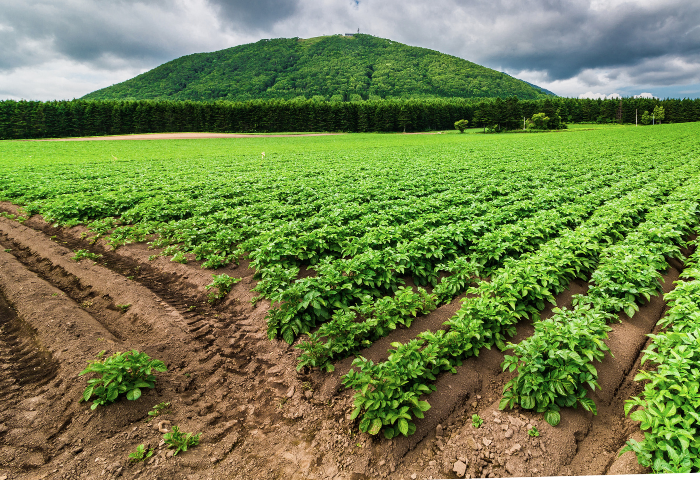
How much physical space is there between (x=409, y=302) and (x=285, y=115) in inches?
3775

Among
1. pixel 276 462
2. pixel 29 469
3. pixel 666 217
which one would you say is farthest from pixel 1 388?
pixel 666 217

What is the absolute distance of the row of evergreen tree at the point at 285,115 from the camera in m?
81.2

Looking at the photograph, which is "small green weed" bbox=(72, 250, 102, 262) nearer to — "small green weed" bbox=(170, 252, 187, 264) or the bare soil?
the bare soil

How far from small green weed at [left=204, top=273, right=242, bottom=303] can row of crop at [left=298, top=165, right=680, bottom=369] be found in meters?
2.77

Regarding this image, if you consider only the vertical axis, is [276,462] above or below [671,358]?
below

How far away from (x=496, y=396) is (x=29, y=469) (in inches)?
221

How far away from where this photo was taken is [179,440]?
151 inches

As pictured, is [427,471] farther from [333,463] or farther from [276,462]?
[276,462]

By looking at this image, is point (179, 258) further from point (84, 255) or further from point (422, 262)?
point (422, 262)

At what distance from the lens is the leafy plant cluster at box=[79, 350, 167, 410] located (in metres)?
4.19

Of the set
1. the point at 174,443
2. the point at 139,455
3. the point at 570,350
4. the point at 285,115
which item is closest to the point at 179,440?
the point at 174,443

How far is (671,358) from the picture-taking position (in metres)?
Result: 3.96

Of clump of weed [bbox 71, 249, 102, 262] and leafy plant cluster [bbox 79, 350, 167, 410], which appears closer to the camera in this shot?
leafy plant cluster [bbox 79, 350, 167, 410]

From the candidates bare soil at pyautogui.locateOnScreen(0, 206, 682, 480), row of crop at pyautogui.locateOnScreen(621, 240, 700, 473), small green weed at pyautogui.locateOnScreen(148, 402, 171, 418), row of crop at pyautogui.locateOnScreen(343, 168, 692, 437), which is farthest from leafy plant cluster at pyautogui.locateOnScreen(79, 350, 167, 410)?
row of crop at pyautogui.locateOnScreen(621, 240, 700, 473)
